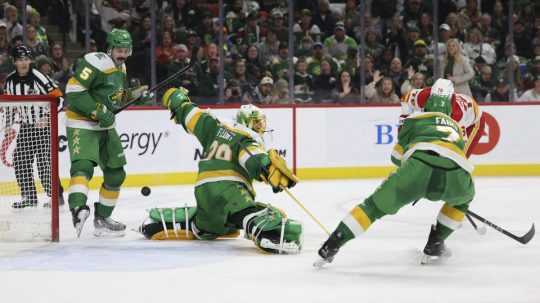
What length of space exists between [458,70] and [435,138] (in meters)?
5.93

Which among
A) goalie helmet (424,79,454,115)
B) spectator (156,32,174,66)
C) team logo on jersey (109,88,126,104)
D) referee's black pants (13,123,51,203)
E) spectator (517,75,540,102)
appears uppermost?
spectator (156,32,174,66)

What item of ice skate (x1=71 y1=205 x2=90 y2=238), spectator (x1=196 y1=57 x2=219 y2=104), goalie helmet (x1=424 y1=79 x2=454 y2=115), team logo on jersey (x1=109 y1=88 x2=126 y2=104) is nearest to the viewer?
goalie helmet (x1=424 y1=79 x2=454 y2=115)

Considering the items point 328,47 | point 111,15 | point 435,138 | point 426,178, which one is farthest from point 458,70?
point 426,178

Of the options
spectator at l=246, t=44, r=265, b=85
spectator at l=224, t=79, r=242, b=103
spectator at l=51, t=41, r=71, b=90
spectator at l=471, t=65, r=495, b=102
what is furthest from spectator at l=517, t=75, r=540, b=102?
spectator at l=51, t=41, r=71, b=90

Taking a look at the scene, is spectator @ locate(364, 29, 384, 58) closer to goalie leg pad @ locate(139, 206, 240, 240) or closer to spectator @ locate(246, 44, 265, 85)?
spectator @ locate(246, 44, 265, 85)

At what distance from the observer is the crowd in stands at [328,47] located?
1080 centimetres

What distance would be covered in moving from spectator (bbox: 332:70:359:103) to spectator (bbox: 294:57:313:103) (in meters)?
0.28

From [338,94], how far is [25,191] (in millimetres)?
4581

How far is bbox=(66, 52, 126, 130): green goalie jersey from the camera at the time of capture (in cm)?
666

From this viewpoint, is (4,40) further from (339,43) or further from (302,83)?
(339,43)

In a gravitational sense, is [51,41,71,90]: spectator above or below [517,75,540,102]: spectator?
above

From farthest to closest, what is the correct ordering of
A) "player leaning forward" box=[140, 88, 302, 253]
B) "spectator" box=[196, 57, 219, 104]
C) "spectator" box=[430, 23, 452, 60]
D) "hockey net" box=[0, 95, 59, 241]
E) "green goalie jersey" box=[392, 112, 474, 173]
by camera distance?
"spectator" box=[430, 23, 452, 60] → "spectator" box=[196, 57, 219, 104] → "hockey net" box=[0, 95, 59, 241] → "player leaning forward" box=[140, 88, 302, 253] → "green goalie jersey" box=[392, 112, 474, 173]

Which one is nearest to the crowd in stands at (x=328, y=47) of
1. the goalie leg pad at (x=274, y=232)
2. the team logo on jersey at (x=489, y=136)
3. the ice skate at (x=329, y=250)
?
the team logo on jersey at (x=489, y=136)

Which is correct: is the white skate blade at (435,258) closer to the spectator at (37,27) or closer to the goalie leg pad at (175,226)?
the goalie leg pad at (175,226)
